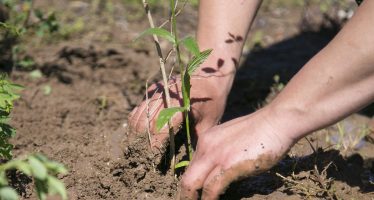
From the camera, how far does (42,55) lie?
3125 mm

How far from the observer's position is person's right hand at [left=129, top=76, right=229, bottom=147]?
189 cm

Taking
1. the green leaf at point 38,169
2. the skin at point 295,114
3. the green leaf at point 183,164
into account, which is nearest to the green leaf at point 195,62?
the skin at point 295,114

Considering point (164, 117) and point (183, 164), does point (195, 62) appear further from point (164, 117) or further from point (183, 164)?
point (183, 164)

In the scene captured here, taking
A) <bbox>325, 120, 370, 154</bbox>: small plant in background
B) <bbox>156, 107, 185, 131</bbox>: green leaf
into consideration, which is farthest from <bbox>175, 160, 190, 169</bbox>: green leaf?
<bbox>325, 120, 370, 154</bbox>: small plant in background

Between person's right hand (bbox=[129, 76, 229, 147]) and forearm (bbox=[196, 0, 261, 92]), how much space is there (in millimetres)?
64

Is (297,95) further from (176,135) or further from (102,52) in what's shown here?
(102,52)

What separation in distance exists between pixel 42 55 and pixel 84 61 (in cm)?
29

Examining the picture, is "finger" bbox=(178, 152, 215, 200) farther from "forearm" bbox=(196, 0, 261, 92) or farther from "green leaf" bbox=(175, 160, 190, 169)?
"forearm" bbox=(196, 0, 261, 92)

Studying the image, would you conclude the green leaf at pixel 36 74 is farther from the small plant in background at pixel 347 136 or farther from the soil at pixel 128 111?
the small plant in background at pixel 347 136

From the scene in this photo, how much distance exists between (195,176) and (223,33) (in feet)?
2.11

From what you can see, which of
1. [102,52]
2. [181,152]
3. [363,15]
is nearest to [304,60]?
[102,52]

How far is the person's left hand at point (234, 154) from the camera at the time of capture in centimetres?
161

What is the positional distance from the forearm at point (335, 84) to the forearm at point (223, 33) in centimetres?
47

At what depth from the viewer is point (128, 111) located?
2.56 meters
